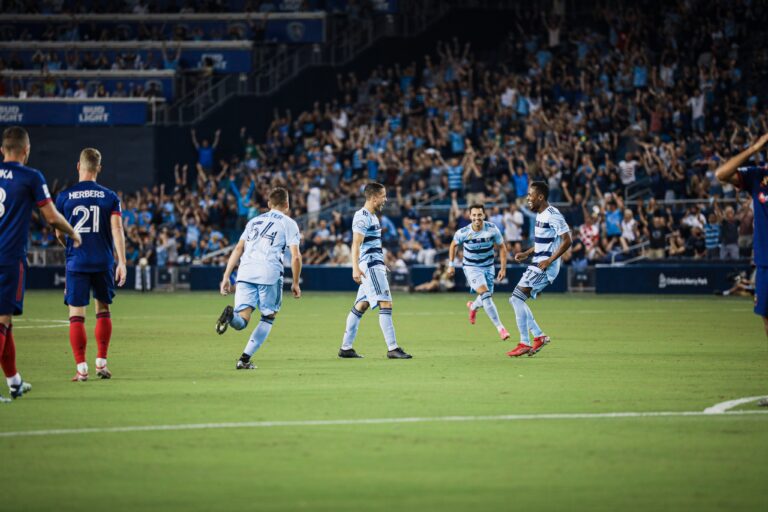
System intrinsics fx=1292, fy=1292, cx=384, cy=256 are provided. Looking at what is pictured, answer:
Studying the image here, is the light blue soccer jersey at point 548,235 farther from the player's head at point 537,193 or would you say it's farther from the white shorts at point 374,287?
the white shorts at point 374,287

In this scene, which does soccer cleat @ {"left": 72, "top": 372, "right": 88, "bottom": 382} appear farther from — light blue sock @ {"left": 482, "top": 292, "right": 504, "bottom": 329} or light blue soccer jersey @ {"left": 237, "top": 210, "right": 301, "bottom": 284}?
light blue sock @ {"left": 482, "top": 292, "right": 504, "bottom": 329}

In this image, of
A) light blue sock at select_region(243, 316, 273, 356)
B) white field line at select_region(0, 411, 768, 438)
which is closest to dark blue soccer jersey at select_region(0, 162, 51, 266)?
white field line at select_region(0, 411, 768, 438)

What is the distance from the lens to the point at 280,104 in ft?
172

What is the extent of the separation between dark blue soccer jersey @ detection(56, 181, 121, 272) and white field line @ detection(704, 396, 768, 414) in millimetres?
6518

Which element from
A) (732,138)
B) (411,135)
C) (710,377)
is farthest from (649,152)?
(710,377)

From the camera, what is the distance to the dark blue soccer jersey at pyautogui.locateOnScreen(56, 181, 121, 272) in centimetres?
1392

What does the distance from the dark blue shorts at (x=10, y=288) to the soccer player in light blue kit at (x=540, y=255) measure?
25.2 feet

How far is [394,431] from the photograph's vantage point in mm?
10188

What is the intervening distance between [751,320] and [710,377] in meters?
11.4

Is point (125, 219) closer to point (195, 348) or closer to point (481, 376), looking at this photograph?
point (195, 348)

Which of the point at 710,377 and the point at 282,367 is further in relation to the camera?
the point at 282,367

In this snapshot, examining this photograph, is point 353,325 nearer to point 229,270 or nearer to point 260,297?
point 260,297

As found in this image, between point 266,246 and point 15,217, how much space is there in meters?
4.28

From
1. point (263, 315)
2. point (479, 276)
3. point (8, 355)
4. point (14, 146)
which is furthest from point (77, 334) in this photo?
point (479, 276)
